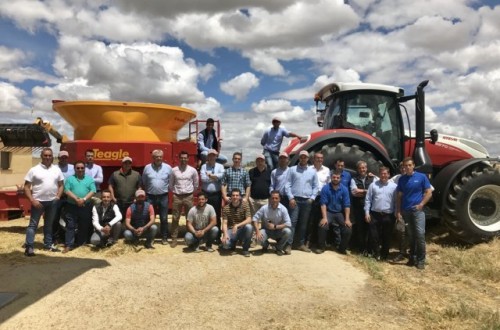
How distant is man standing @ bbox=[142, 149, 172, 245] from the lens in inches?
275

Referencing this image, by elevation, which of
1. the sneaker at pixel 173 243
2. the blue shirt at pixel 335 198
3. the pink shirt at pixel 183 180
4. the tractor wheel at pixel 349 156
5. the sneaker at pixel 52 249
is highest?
the tractor wheel at pixel 349 156

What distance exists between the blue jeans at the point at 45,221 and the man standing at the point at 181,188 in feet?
5.78

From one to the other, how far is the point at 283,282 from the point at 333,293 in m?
0.62

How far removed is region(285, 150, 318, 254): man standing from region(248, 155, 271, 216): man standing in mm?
474

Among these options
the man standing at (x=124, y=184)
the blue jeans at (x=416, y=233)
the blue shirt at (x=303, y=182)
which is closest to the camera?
the blue jeans at (x=416, y=233)

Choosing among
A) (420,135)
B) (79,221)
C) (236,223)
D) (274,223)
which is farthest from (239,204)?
(420,135)

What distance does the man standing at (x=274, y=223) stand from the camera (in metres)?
6.55

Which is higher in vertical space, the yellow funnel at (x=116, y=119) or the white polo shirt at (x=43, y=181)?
the yellow funnel at (x=116, y=119)

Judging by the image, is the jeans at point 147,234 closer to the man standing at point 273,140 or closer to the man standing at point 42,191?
the man standing at point 42,191

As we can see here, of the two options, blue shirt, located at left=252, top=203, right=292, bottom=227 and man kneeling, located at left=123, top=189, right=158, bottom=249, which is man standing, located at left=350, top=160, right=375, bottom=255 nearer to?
blue shirt, located at left=252, top=203, right=292, bottom=227

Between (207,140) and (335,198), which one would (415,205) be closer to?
(335,198)

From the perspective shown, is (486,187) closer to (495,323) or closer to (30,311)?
(495,323)

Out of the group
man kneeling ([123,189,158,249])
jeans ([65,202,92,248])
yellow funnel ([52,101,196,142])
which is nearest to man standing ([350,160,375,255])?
man kneeling ([123,189,158,249])

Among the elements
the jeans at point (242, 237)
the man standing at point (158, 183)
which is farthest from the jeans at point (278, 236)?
the man standing at point (158, 183)
